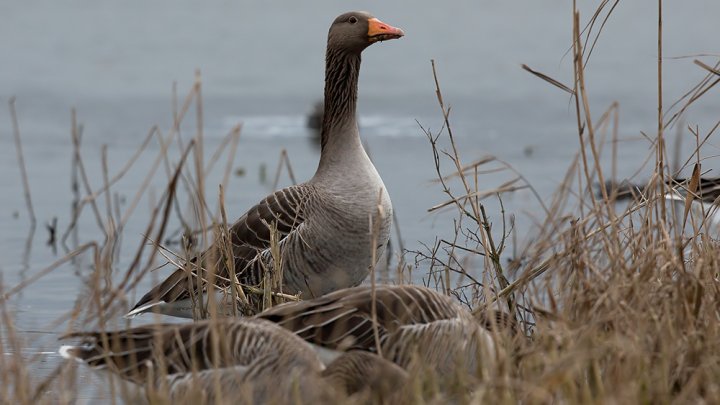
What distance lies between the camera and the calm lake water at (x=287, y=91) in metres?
12.4

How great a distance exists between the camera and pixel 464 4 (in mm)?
29156

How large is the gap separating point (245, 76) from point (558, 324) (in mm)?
16865

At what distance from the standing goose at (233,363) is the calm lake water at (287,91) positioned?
1754mm

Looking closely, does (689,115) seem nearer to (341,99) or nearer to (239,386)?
(341,99)

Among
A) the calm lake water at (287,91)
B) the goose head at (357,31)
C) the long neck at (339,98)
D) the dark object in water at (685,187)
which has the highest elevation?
the goose head at (357,31)

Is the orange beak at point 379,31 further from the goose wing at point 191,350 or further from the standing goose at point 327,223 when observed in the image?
the goose wing at point 191,350

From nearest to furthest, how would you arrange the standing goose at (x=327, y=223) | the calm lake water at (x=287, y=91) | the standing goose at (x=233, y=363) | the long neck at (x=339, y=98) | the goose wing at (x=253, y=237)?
the standing goose at (x=233, y=363)
the standing goose at (x=327, y=223)
the goose wing at (x=253, y=237)
the long neck at (x=339, y=98)
the calm lake water at (x=287, y=91)

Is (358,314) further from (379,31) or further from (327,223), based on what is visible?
(379,31)

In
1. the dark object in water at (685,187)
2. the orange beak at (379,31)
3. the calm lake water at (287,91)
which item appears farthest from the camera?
the calm lake water at (287,91)

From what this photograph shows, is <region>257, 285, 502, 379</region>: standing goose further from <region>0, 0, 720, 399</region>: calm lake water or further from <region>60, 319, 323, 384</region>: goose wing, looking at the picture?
<region>0, 0, 720, 399</region>: calm lake water

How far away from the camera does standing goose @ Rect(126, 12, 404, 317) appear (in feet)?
24.2

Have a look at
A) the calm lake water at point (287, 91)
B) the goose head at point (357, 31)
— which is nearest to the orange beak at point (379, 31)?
the goose head at point (357, 31)

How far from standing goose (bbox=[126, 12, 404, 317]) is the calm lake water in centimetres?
123

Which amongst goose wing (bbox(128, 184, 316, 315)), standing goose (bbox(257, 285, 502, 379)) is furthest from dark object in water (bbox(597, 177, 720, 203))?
goose wing (bbox(128, 184, 316, 315))
